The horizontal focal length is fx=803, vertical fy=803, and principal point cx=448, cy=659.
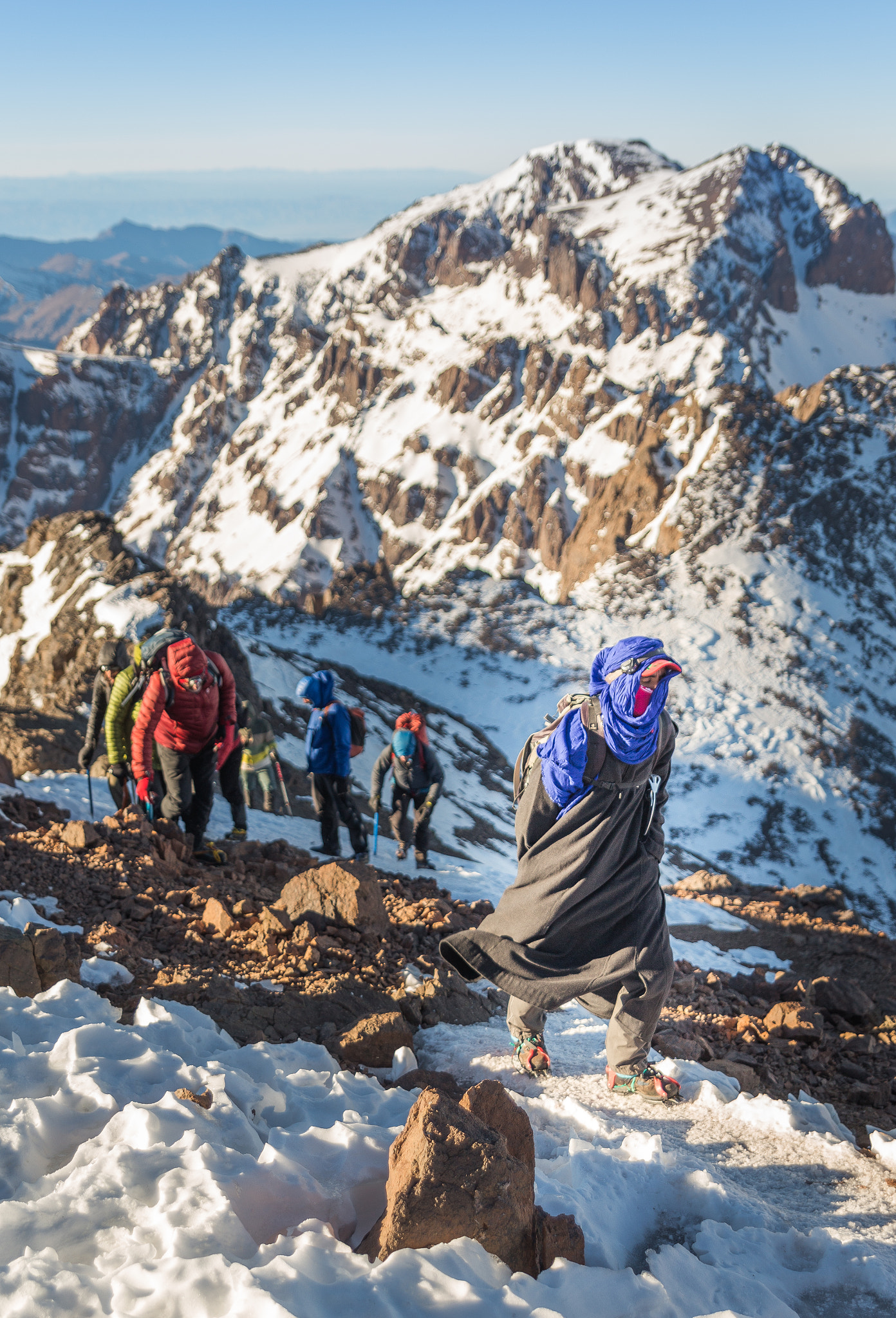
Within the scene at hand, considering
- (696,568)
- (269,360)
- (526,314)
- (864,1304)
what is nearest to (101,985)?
(864,1304)

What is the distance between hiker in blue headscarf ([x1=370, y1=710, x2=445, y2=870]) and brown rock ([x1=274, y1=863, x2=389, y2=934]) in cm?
333

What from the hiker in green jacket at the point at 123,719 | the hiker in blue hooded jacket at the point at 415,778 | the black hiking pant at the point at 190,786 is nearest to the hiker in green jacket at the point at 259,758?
the hiker in blue hooded jacket at the point at 415,778

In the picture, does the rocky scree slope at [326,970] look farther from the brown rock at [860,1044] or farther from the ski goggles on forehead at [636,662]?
the ski goggles on forehead at [636,662]

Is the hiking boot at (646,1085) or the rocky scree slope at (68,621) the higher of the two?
the hiking boot at (646,1085)

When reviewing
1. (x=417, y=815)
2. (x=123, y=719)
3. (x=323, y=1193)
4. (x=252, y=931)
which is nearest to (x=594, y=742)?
(x=323, y=1193)

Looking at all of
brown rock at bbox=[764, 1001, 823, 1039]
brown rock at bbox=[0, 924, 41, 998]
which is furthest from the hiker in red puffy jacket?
brown rock at bbox=[764, 1001, 823, 1039]

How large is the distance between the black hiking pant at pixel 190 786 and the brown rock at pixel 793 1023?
436 centimetres

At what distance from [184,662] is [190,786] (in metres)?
1.16

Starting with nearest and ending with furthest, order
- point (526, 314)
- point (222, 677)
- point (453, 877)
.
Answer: point (222, 677) < point (453, 877) < point (526, 314)

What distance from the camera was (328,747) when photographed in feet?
25.7

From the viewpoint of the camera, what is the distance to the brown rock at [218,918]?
181 inches

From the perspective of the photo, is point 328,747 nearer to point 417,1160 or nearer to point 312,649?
point 417,1160

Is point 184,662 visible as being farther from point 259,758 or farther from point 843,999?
point 259,758

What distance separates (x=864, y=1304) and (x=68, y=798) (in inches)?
280
